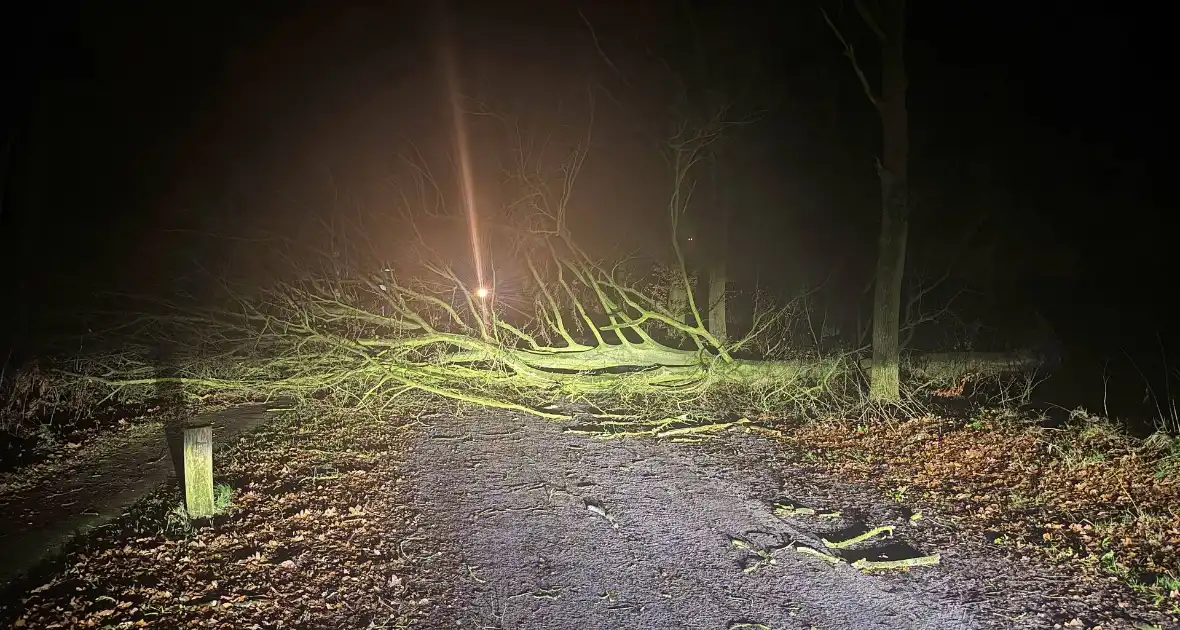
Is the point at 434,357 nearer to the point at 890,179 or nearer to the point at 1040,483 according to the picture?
the point at 890,179

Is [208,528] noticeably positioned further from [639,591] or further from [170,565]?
[639,591]

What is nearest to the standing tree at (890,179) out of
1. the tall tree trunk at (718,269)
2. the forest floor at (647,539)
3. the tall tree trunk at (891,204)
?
the tall tree trunk at (891,204)

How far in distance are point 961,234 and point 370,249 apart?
1039cm

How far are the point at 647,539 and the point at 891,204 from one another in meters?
4.67

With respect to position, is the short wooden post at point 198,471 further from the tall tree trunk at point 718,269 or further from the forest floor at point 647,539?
the tall tree trunk at point 718,269

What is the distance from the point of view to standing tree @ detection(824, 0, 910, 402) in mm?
7520

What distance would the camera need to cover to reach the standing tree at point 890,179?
296 inches

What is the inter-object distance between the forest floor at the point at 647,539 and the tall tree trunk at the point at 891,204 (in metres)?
1.02

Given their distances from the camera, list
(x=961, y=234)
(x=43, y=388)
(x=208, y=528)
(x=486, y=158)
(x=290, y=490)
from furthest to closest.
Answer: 1. (x=486, y=158)
2. (x=961, y=234)
3. (x=43, y=388)
4. (x=290, y=490)
5. (x=208, y=528)

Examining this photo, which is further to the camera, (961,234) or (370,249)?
(961,234)

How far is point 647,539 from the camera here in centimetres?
498

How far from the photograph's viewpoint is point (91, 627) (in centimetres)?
382

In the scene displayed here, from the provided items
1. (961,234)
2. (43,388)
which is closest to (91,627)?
(43,388)

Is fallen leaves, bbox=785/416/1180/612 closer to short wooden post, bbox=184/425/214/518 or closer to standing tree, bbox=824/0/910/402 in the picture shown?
standing tree, bbox=824/0/910/402
